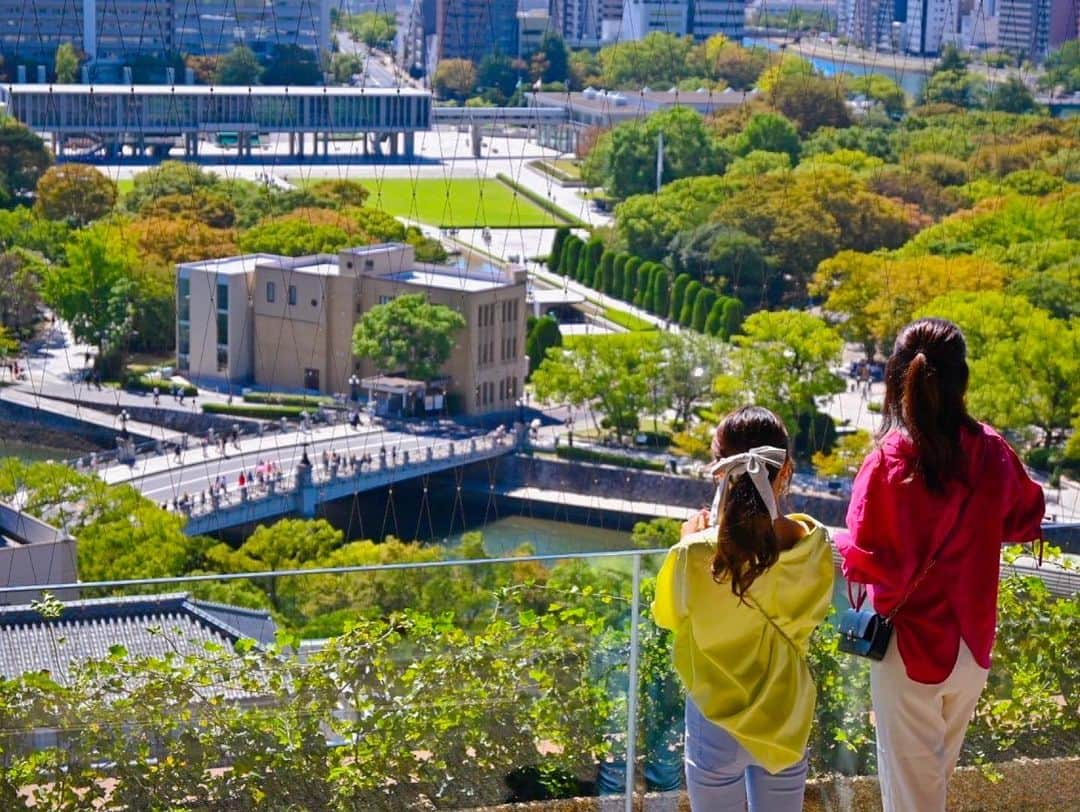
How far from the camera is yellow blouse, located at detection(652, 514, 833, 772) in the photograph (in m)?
1.64

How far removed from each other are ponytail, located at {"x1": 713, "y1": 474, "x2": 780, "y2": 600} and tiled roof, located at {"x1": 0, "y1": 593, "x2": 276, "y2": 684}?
51 cm

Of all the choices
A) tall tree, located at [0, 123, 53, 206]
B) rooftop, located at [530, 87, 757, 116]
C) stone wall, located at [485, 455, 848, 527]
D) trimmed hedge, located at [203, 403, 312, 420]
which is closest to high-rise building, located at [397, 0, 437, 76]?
rooftop, located at [530, 87, 757, 116]

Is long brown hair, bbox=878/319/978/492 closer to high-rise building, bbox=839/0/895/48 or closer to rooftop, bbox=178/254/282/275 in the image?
rooftop, bbox=178/254/282/275

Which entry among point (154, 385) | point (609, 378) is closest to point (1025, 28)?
point (609, 378)

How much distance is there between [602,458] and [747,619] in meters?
14.7

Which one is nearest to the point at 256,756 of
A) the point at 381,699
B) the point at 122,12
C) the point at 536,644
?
the point at 381,699

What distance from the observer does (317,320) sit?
63.5 ft

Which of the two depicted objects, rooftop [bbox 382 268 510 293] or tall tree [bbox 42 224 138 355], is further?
rooftop [bbox 382 268 510 293]

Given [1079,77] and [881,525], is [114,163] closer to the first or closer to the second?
[1079,77]

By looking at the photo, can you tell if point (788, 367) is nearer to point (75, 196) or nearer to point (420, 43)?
point (75, 196)

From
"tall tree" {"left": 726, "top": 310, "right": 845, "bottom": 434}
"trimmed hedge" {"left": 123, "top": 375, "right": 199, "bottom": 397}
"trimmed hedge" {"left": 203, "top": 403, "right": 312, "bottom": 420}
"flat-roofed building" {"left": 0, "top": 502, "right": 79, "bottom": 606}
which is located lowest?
"trimmed hedge" {"left": 203, "top": 403, "right": 312, "bottom": 420}

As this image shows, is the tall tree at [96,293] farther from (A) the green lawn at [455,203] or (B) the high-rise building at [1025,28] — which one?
(B) the high-rise building at [1025,28]

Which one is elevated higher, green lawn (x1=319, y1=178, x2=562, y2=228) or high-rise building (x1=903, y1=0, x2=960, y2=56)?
high-rise building (x1=903, y1=0, x2=960, y2=56)

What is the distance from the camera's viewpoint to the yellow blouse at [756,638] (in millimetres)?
1637
